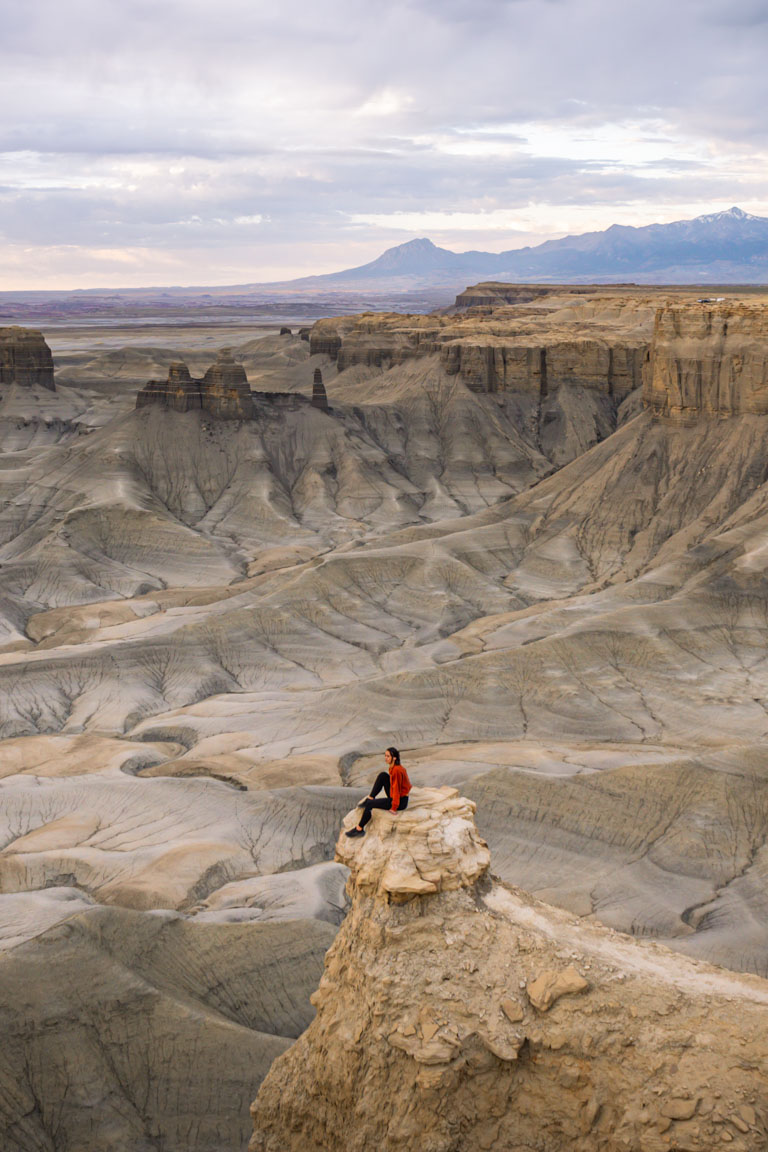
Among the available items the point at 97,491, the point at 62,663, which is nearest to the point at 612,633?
the point at 62,663

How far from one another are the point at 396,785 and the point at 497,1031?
12.9ft

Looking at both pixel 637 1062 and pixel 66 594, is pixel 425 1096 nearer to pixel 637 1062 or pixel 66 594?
pixel 637 1062

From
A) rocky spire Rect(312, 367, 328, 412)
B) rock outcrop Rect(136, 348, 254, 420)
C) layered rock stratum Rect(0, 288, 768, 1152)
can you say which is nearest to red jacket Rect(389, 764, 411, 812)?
layered rock stratum Rect(0, 288, 768, 1152)

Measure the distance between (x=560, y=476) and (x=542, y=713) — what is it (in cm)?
3770

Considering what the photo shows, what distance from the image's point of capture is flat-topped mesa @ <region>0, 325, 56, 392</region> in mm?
113562

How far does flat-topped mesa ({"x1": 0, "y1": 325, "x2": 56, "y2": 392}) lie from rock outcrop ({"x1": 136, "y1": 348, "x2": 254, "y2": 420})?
28.4 m

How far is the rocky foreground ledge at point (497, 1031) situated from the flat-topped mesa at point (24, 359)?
353 ft

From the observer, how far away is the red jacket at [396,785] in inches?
659

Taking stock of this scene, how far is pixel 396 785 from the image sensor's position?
16.8m

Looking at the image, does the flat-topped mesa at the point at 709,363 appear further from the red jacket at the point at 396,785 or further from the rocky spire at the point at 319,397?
the red jacket at the point at 396,785

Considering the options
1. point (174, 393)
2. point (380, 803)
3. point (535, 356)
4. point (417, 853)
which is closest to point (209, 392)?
point (174, 393)

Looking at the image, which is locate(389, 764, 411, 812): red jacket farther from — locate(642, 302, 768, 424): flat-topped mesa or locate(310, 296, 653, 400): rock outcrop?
locate(310, 296, 653, 400): rock outcrop

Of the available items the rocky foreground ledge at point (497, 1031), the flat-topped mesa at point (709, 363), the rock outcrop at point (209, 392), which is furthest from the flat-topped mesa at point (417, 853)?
the rock outcrop at point (209, 392)

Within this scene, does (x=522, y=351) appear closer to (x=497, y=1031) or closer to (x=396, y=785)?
(x=396, y=785)
